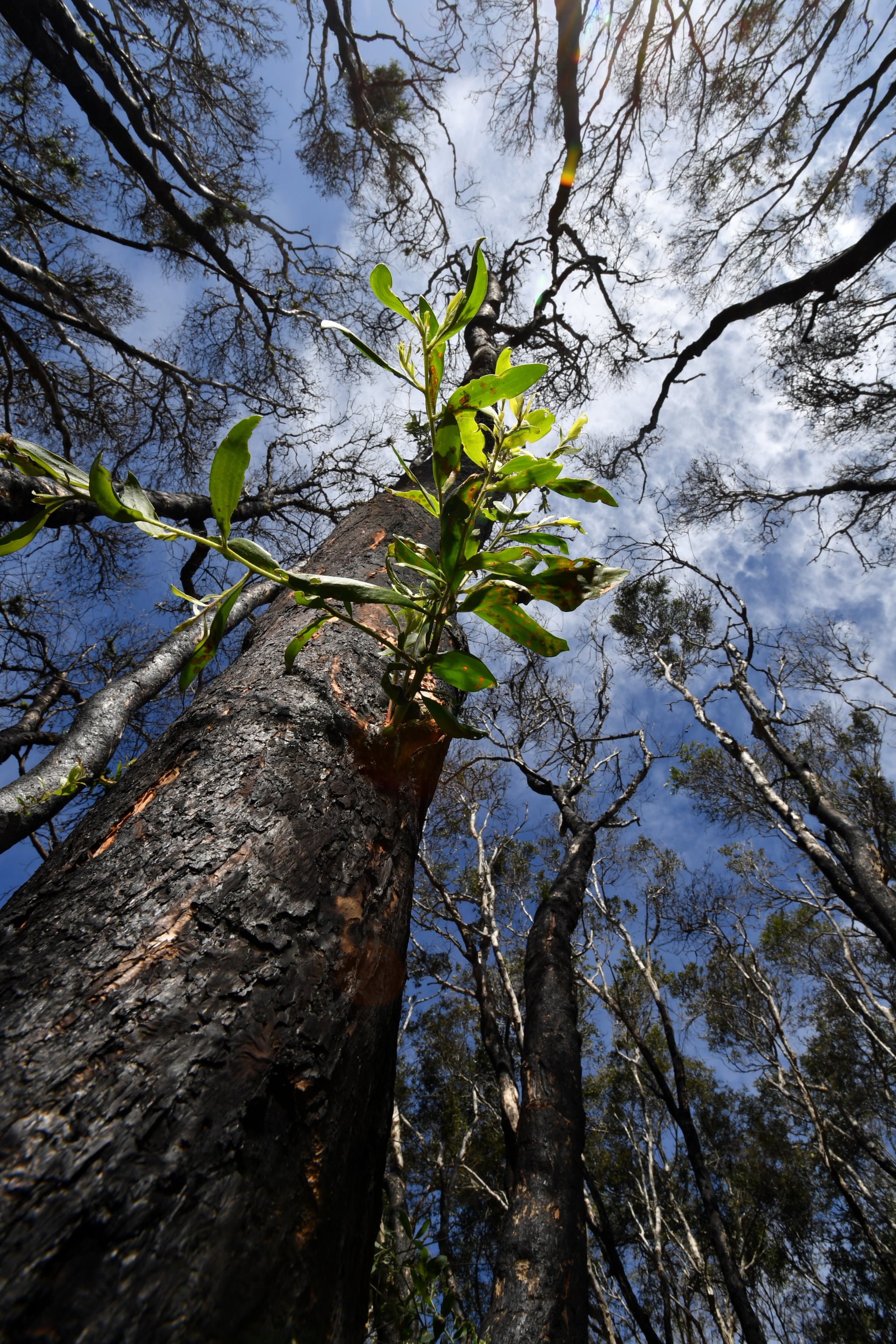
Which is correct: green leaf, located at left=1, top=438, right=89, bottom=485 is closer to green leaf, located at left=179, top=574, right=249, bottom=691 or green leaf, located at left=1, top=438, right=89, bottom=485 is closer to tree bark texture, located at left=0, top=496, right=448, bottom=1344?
green leaf, located at left=179, top=574, right=249, bottom=691

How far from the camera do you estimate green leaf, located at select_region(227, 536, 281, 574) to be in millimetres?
749

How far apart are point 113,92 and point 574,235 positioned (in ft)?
Answer: 11.7

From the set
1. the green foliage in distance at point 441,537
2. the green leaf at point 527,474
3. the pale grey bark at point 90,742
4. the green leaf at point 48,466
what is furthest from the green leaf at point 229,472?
the pale grey bark at point 90,742

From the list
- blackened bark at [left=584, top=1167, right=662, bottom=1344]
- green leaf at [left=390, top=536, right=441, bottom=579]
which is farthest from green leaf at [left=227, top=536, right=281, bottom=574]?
blackened bark at [left=584, top=1167, right=662, bottom=1344]

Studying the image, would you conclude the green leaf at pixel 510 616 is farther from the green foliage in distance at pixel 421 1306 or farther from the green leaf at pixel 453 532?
the green foliage in distance at pixel 421 1306

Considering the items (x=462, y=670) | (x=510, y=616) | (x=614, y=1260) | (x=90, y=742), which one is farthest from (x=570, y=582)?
(x=614, y=1260)

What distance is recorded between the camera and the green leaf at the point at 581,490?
3.24 ft

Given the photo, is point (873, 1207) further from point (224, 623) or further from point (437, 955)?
point (224, 623)

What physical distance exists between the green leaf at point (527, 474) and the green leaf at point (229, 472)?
43 centimetres

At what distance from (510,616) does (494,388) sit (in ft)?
1.11

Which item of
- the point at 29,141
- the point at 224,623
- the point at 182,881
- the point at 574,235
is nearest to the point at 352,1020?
the point at 182,881

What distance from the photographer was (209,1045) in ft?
1.29

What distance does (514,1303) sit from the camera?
6.01 feet

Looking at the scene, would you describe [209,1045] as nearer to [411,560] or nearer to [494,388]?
[411,560]
